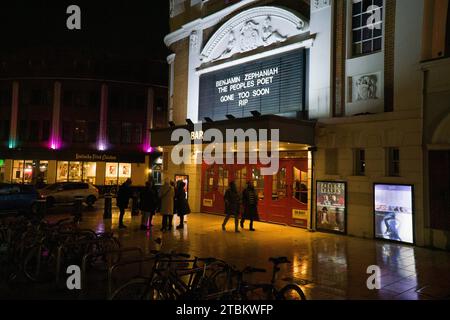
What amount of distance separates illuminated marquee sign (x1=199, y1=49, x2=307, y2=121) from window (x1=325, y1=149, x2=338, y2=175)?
2.13m

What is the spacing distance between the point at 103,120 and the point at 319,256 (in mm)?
29958

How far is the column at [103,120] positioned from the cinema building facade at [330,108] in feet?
63.2

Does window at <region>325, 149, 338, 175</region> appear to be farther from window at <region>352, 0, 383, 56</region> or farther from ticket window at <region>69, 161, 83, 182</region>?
ticket window at <region>69, 161, 83, 182</region>

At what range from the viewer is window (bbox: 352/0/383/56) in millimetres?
12312

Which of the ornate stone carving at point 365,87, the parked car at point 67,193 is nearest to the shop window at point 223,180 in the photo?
the ornate stone carving at point 365,87

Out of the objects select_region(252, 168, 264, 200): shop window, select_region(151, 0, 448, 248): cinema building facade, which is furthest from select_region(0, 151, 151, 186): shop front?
select_region(252, 168, 264, 200): shop window

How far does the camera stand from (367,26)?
12.6 metres

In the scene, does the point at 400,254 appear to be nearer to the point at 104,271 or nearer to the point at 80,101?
the point at 104,271

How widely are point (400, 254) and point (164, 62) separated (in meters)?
33.4

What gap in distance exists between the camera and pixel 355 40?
12.9 metres

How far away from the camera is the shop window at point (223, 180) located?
17000 millimetres

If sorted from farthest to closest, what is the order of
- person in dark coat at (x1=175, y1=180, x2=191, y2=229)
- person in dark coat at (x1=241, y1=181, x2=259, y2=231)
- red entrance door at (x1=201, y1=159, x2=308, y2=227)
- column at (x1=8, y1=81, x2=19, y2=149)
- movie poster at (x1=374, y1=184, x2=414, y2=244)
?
column at (x1=8, y1=81, x2=19, y2=149) → red entrance door at (x1=201, y1=159, x2=308, y2=227) → person in dark coat at (x1=175, y1=180, x2=191, y2=229) → person in dark coat at (x1=241, y1=181, x2=259, y2=231) → movie poster at (x1=374, y1=184, x2=414, y2=244)

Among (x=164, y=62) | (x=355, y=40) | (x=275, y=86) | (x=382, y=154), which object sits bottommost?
(x=382, y=154)

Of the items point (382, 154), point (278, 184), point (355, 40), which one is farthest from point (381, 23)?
point (278, 184)
